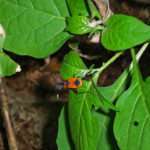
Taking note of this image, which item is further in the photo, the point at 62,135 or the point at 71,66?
the point at 62,135

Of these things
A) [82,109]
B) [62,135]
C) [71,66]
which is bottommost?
[62,135]

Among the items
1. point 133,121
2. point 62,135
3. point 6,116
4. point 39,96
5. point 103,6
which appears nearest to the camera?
point 133,121

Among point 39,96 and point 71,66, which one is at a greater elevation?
point 71,66

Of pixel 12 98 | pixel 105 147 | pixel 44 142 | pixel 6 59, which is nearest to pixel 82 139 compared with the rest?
pixel 105 147

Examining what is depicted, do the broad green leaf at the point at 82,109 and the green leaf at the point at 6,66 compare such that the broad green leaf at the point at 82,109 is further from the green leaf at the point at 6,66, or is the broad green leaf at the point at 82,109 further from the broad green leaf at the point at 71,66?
the green leaf at the point at 6,66

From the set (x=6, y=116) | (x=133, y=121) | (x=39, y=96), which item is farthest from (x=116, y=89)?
(x=39, y=96)

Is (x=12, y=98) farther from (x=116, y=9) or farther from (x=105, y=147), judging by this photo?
(x=105, y=147)

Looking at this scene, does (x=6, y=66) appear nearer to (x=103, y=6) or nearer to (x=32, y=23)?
(x=32, y=23)
